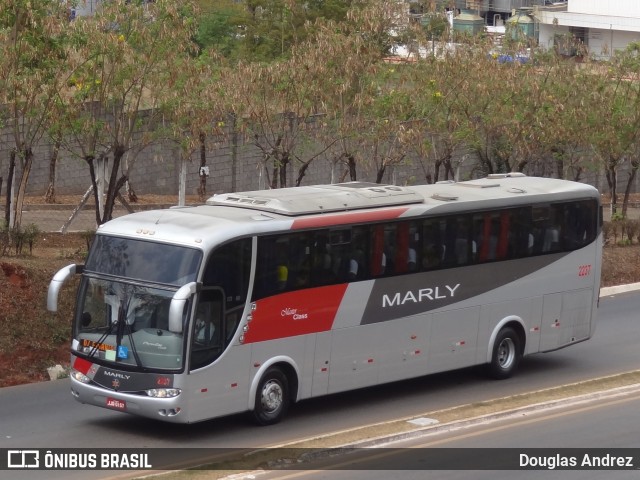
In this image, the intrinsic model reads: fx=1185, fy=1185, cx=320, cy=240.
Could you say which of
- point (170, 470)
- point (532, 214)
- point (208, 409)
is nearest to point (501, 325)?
point (532, 214)

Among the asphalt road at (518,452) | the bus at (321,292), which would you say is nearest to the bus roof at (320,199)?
the bus at (321,292)

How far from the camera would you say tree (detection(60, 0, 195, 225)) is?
22.6 meters

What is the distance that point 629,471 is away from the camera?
43.7 ft

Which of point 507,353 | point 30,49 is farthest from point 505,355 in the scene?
point 30,49

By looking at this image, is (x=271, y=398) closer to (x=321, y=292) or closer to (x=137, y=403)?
(x=321, y=292)

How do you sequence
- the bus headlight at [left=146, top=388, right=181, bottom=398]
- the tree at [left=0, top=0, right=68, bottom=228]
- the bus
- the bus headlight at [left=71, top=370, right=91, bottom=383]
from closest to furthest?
the bus headlight at [left=146, top=388, right=181, bottom=398] < the bus < the bus headlight at [left=71, top=370, right=91, bottom=383] < the tree at [left=0, top=0, right=68, bottom=228]

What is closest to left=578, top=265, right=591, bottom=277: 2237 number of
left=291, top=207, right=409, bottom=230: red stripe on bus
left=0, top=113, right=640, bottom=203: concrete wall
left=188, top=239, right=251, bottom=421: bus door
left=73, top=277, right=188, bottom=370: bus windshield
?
left=291, top=207, right=409, bottom=230: red stripe on bus

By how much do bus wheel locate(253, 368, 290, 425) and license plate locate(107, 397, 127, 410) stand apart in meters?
1.70

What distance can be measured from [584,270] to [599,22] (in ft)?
161

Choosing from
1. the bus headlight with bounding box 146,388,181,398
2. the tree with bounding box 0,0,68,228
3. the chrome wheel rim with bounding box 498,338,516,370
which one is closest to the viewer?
the bus headlight with bounding box 146,388,181,398

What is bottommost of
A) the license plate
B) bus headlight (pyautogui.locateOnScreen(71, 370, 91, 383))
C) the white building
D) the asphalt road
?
the asphalt road

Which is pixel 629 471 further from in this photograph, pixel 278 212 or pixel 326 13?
pixel 326 13

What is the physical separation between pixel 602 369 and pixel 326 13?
A: 97.8 feet

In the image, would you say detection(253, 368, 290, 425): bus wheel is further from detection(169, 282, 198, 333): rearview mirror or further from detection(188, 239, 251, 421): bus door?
detection(169, 282, 198, 333): rearview mirror
